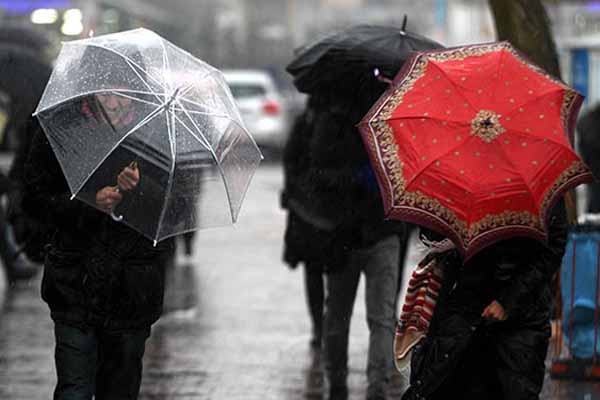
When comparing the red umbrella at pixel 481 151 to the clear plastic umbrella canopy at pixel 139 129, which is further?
the clear plastic umbrella canopy at pixel 139 129

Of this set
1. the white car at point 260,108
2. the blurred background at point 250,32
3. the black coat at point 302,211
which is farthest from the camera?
A: the white car at point 260,108

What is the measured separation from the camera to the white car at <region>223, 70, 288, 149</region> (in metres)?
30.3

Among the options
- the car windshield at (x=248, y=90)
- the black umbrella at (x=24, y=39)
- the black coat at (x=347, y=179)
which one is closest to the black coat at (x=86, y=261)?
the black coat at (x=347, y=179)

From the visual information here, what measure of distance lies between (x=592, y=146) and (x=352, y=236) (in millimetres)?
7102

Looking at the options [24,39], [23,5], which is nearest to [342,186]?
[24,39]

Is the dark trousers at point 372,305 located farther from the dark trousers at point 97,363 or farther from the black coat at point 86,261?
the black coat at point 86,261

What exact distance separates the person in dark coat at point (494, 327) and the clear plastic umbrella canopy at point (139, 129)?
1123 millimetres

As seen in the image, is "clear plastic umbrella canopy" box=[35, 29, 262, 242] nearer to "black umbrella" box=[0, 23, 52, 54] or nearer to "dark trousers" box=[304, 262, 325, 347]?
"dark trousers" box=[304, 262, 325, 347]

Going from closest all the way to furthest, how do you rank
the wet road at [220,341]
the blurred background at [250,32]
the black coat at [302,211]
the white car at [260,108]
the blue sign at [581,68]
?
the black coat at [302,211]
the wet road at [220,341]
the blue sign at [581,68]
the blurred background at [250,32]
the white car at [260,108]

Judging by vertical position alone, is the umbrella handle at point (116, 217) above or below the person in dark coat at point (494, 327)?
above

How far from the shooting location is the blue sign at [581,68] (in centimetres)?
1962

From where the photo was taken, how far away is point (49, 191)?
19.0ft

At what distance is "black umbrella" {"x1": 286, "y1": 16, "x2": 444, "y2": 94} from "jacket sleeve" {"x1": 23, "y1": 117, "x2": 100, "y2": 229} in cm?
225

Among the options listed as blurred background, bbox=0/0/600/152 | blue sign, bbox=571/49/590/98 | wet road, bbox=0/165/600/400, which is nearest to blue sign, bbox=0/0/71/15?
blurred background, bbox=0/0/600/152
